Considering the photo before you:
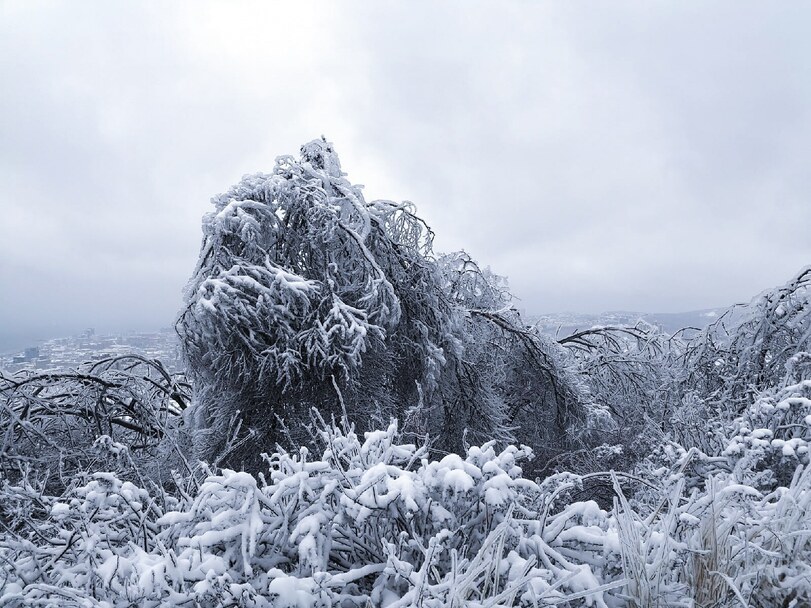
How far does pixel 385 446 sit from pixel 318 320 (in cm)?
279

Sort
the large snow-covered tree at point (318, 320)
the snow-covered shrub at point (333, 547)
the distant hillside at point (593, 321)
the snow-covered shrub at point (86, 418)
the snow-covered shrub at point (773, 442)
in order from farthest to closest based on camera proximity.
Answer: the distant hillside at point (593, 321), the snow-covered shrub at point (86, 418), the large snow-covered tree at point (318, 320), the snow-covered shrub at point (773, 442), the snow-covered shrub at point (333, 547)

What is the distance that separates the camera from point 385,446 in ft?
7.98

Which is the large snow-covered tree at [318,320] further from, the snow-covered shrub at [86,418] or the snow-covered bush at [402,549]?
the snow-covered bush at [402,549]

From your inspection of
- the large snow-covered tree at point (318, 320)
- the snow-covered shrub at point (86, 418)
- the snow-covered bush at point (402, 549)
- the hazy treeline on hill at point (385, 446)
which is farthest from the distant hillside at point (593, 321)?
the snow-covered bush at point (402, 549)

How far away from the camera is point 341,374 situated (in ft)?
17.5

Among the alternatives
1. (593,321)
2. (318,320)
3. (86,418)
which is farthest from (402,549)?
(593,321)

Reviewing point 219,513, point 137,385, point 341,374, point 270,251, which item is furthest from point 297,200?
point 137,385

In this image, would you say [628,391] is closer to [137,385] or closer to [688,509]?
[688,509]

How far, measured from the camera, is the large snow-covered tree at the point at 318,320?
4.97m

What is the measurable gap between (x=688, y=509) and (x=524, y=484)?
818mm

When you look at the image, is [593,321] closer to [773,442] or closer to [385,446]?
[773,442]

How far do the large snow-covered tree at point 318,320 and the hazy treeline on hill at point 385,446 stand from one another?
3 centimetres

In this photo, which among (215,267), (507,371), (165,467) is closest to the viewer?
(215,267)

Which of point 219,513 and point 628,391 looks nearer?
point 219,513
